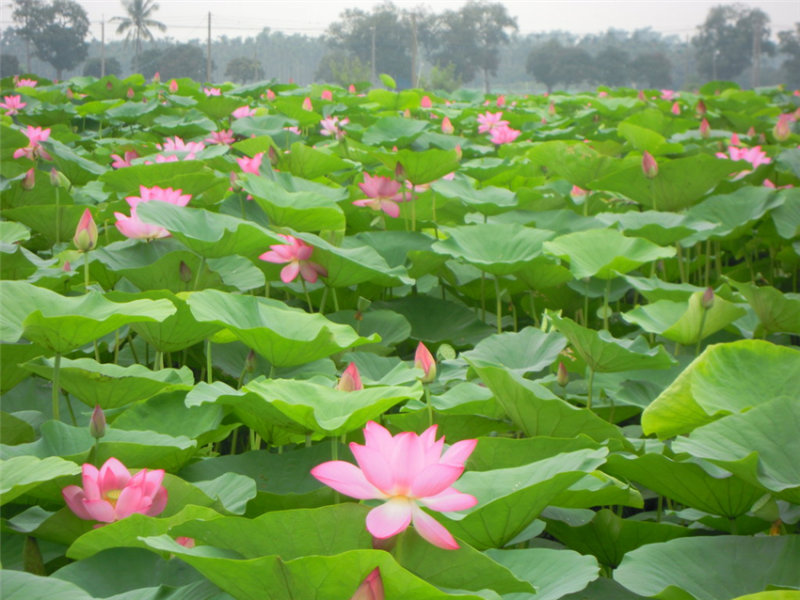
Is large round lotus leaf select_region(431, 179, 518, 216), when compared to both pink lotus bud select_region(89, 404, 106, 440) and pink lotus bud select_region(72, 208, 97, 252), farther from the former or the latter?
pink lotus bud select_region(89, 404, 106, 440)

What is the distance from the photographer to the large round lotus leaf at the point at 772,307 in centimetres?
136

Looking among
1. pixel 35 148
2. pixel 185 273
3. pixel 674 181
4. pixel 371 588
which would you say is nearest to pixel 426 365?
pixel 371 588

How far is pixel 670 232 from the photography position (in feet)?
5.75

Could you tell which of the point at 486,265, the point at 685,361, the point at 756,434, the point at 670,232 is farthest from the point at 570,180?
the point at 756,434

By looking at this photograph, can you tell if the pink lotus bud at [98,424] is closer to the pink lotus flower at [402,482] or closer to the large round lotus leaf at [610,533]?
the pink lotus flower at [402,482]

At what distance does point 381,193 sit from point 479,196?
334 mm

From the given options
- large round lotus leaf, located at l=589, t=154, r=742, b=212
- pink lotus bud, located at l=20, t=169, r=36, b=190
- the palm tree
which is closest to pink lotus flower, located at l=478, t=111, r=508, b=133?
large round lotus leaf, located at l=589, t=154, r=742, b=212

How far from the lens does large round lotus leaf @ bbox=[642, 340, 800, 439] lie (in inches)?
37.0

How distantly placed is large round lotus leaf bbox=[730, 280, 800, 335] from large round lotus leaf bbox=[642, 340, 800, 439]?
398 millimetres

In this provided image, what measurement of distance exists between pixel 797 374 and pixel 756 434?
7.5 inches

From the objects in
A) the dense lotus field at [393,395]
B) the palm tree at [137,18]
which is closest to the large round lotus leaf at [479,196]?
the dense lotus field at [393,395]

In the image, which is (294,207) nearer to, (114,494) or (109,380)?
(109,380)

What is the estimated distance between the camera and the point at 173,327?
1.14 m

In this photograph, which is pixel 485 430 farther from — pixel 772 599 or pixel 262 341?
pixel 772 599
